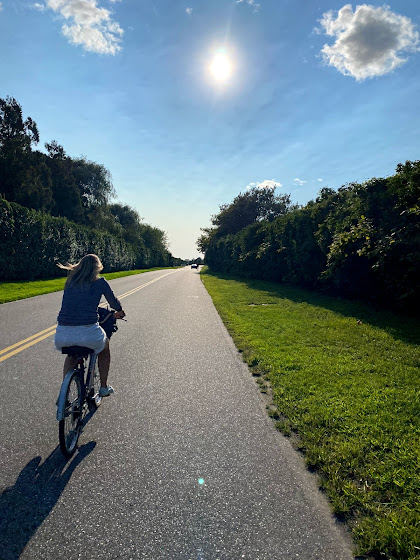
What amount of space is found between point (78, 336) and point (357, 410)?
3497 mm

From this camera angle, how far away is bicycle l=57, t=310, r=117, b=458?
9.98 feet

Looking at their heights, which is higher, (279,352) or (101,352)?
(101,352)

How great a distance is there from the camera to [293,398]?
4477mm

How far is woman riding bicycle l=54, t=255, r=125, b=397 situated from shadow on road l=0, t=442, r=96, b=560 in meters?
0.93

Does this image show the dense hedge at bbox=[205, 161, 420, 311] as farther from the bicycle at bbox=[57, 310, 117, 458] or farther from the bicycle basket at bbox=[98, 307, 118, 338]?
the bicycle at bbox=[57, 310, 117, 458]

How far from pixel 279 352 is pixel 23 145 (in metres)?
47.1

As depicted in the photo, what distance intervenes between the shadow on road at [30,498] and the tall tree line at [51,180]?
3848 cm

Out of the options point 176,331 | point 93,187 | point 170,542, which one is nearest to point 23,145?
point 93,187

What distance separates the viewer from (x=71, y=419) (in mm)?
3291

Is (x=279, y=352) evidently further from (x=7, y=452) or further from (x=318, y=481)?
(x=7, y=452)

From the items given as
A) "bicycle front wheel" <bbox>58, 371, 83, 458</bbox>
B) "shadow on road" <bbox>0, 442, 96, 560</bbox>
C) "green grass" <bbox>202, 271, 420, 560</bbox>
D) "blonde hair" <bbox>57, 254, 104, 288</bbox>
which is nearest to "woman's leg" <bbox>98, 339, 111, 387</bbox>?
"bicycle front wheel" <bbox>58, 371, 83, 458</bbox>

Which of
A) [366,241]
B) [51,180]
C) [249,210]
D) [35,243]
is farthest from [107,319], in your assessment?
[249,210]

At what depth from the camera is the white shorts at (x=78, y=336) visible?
3512 mm

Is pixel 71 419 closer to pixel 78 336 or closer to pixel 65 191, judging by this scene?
pixel 78 336
